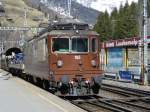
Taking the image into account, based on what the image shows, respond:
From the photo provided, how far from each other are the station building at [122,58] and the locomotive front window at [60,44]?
55.7ft

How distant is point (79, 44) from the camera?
2511 centimetres

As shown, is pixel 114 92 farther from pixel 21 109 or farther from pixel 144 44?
pixel 21 109

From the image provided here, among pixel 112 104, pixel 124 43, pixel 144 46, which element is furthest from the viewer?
pixel 124 43

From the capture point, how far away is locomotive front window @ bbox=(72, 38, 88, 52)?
2495 cm

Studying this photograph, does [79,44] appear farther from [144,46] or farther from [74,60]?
[144,46]

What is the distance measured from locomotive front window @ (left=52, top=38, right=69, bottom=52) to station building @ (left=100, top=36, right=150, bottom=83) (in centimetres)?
1697

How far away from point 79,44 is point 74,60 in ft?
3.15

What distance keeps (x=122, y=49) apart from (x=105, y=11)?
81.3m

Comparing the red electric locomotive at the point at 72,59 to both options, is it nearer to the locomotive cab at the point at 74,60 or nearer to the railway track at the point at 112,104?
the locomotive cab at the point at 74,60

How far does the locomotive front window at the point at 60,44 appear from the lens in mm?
24698

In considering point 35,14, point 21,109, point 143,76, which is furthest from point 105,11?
point 21,109

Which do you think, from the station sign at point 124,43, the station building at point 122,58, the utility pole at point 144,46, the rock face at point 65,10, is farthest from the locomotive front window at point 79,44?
the rock face at point 65,10

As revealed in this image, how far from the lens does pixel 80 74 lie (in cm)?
2431

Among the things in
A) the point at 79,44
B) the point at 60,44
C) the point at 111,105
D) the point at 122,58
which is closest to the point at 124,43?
the point at 122,58
